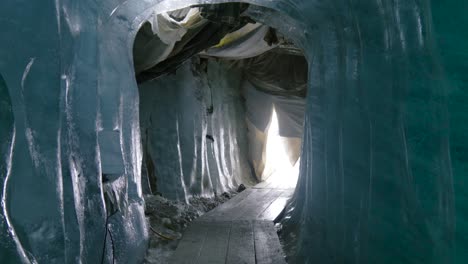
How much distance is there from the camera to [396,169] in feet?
7.78

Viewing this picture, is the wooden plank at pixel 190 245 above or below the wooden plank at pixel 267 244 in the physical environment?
above

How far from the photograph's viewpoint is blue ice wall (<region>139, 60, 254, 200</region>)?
310 inches

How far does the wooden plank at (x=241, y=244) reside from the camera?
5035mm

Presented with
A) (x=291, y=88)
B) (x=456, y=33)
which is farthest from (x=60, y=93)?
(x=291, y=88)

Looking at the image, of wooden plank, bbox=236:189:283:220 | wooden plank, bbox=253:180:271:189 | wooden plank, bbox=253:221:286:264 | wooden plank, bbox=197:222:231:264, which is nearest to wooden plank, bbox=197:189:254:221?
wooden plank, bbox=236:189:283:220

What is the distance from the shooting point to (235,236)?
598cm

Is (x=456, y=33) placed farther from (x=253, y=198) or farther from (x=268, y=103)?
(x=268, y=103)

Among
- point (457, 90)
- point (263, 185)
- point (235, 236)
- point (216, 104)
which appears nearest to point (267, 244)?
point (235, 236)

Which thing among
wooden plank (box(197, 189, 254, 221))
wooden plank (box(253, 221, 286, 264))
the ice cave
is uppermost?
the ice cave

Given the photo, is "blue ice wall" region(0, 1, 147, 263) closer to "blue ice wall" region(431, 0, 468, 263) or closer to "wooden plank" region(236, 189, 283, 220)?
"blue ice wall" region(431, 0, 468, 263)

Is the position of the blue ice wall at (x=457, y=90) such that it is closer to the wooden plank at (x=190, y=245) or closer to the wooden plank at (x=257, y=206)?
the wooden plank at (x=190, y=245)

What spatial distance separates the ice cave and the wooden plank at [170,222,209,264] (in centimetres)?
2

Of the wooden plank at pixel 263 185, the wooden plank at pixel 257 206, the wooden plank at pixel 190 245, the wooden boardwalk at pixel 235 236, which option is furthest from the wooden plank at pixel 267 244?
the wooden plank at pixel 263 185

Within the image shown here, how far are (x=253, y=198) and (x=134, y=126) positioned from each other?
166 inches
